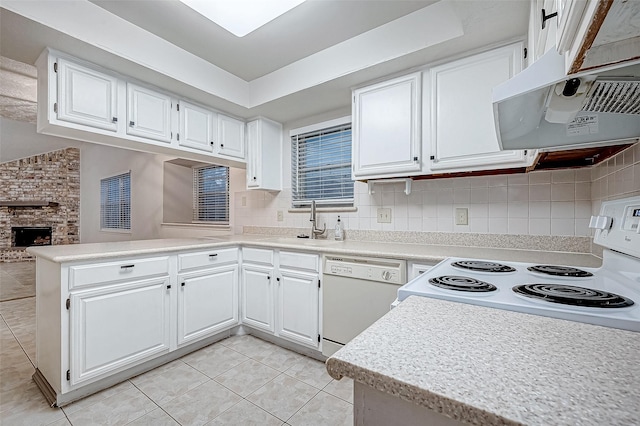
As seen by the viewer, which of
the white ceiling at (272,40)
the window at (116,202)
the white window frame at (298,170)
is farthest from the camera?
the window at (116,202)

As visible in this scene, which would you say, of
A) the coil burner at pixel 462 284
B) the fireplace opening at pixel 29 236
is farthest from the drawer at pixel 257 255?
the fireplace opening at pixel 29 236

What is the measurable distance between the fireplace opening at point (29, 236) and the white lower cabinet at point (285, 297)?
7.14m

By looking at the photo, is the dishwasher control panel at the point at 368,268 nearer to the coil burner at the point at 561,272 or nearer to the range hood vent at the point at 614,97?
the coil burner at the point at 561,272

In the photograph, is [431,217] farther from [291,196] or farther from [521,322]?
[521,322]

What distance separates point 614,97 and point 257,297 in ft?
7.92

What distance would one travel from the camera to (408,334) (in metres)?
0.58

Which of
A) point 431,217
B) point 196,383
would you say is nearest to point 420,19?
point 431,217

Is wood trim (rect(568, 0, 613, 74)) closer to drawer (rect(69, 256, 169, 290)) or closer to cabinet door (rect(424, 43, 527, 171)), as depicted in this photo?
cabinet door (rect(424, 43, 527, 171))

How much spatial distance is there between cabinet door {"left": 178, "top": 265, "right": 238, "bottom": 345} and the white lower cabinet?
0.37ft

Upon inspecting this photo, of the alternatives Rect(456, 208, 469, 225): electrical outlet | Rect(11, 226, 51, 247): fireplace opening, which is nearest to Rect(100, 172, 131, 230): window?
Rect(11, 226, 51, 247): fireplace opening

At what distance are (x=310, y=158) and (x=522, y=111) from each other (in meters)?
2.22

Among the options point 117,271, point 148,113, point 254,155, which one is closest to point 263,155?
point 254,155

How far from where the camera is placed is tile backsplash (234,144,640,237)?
4.98ft

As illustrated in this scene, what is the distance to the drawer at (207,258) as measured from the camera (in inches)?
87.2
